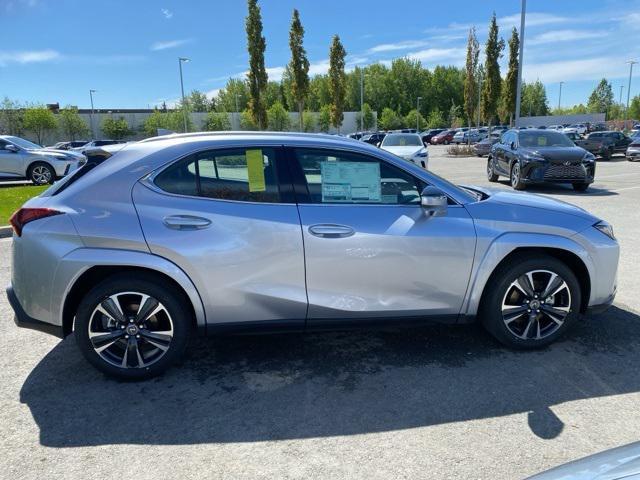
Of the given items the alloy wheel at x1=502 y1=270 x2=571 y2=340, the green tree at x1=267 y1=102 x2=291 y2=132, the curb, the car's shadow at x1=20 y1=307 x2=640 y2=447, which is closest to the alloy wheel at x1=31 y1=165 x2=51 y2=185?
the curb

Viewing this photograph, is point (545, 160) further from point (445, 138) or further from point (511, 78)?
point (445, 138)

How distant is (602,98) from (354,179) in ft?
436

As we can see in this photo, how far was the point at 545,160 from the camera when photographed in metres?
13.0

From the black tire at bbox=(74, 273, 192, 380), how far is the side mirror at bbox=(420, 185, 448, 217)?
5.99 feet

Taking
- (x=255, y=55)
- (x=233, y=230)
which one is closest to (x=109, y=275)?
(x=233, y=230)

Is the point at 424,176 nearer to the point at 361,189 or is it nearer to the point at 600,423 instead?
the point at 361,189

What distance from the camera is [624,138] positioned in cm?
2781

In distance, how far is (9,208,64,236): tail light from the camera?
10.9 ft

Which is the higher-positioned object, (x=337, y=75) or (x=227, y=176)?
(x=337, y=75)

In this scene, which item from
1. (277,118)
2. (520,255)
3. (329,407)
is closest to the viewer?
(329,407)

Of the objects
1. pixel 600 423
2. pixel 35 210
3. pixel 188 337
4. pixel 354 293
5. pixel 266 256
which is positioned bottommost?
pixel 600 423

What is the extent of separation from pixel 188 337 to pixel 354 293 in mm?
1217

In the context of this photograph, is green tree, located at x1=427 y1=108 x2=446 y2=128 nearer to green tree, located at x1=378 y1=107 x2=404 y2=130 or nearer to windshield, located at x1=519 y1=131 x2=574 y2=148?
green tree, located at x1=378 y1=107 x2=404 y2=130

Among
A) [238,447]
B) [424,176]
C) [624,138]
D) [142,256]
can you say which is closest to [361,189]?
[424,176]
